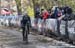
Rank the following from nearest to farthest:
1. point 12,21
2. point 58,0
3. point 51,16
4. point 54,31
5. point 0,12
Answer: point 54,31
point 51,16
point 58,0
point 12,21
point 0,12

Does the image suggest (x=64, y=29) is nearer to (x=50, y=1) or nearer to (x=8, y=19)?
(x=50, y=1)

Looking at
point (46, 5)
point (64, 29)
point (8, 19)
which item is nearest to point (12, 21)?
point (8, 19)

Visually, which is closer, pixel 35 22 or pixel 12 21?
pixel 35 22

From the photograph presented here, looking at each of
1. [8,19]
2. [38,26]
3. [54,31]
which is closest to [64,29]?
[54,31]

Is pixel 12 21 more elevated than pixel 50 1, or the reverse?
pixel 50 1

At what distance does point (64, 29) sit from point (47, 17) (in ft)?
15.0

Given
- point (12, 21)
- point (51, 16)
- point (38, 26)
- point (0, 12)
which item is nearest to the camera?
point (51, 16)

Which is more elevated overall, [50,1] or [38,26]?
[50,1]

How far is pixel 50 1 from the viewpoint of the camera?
29906 mm

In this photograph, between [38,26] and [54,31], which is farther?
[38,26]

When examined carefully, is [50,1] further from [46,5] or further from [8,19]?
[8,19]

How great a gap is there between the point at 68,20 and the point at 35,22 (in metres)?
9.08

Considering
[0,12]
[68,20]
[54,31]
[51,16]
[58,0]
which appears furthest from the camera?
[0,12]

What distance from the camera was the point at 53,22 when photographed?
21.3 metres
